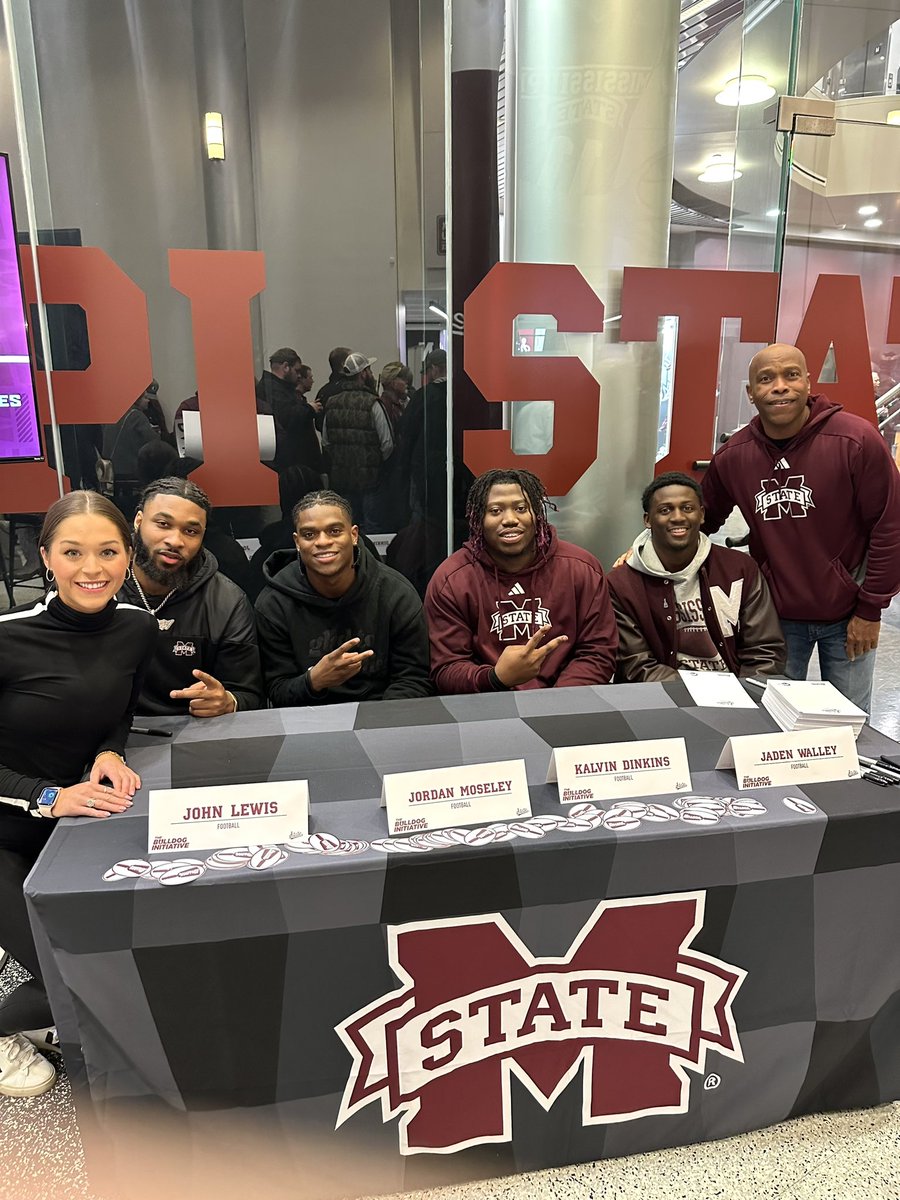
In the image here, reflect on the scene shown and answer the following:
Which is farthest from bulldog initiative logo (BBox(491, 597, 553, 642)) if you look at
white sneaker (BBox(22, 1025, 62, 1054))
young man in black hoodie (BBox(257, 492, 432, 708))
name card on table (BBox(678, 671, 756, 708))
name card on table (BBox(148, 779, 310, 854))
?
white sneaker (BBox(22, 1025, 62, 1054))

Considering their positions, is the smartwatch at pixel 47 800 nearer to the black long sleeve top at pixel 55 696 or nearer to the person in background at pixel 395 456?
the black long sleeve top at pixel 55 696

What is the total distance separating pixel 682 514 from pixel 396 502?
42.3 inches

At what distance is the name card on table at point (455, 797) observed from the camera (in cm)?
121

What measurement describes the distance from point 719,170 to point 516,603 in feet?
7.23

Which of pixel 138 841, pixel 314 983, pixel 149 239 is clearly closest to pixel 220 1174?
pixel 314 983

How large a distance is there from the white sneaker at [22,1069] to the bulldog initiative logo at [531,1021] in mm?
661

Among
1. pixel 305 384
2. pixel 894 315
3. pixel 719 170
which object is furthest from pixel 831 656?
pixel 719 170

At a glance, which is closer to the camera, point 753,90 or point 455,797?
point 455,797

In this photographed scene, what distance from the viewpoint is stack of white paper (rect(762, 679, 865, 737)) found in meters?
1.47

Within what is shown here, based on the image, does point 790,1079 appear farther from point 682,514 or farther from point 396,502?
point 396,502

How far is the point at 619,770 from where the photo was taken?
52.4 inches

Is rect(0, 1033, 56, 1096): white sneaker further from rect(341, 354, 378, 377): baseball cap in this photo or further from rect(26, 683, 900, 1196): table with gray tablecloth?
rect(341, 354, 378, 377): baseball cap

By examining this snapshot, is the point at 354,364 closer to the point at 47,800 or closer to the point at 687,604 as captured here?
the point at 687,604

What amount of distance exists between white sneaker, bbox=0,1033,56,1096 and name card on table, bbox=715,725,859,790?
53.7 inches
